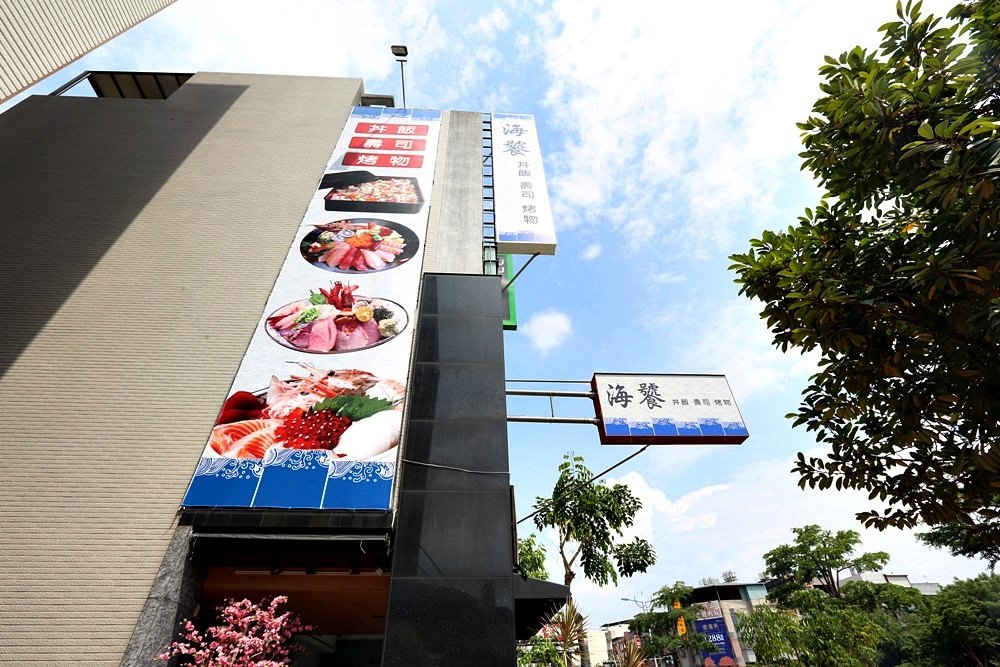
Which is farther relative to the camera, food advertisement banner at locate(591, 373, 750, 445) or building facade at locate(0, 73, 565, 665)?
food advertisement banner at locate(591, 373, 750, 445)

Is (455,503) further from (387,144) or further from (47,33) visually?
(47,33)

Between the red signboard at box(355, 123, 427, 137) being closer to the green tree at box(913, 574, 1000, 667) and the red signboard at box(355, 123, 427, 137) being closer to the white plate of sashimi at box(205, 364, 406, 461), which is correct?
the white plate of sashimi at box(205, 364, 406, 461)

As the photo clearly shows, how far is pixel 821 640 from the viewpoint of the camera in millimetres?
21344

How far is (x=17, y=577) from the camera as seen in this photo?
6.18m

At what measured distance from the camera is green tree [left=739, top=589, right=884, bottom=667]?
816 inches

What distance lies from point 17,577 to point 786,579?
47.8 meters

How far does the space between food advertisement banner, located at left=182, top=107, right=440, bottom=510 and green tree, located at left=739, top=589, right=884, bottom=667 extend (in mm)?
23532

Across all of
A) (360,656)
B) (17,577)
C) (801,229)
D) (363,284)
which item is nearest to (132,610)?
(17,577)

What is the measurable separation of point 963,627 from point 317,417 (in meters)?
38.1

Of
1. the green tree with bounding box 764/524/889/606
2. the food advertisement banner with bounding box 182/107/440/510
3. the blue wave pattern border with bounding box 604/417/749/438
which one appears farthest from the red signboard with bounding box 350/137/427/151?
the green tree with bounding box 764/524/889/606

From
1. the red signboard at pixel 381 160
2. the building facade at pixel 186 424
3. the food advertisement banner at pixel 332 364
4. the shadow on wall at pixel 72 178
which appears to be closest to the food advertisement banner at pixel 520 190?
the building facade at pixel 186 424

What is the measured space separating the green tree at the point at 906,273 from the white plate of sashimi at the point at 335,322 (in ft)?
20.3

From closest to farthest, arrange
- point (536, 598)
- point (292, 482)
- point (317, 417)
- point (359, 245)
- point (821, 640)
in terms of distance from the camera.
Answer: point (292, 482), point (536, 598), point (317, 417), point (359, 245), point (821, 640)

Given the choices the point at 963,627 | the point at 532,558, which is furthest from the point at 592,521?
the point at 963,627
